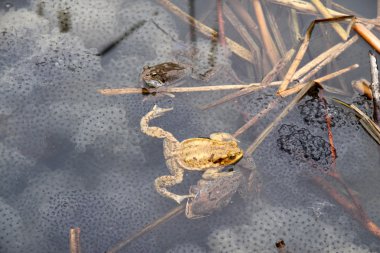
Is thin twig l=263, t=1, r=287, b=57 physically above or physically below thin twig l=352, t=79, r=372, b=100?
above

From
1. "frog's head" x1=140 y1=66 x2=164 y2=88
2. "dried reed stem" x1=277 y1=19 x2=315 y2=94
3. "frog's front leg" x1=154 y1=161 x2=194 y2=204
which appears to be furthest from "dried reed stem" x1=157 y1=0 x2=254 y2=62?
"frog's front leg" x1=154 y1=161 x2=194 y2=204

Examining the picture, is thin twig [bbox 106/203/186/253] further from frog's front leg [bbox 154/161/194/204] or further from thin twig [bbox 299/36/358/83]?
thin twig [bbox 299/36/358/83]

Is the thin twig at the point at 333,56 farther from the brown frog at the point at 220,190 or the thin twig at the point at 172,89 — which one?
the brown frog at the point at 220,190

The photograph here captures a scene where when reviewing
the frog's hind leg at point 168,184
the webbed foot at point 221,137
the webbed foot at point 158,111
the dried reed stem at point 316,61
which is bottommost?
the frog's hind leg at point 168,184

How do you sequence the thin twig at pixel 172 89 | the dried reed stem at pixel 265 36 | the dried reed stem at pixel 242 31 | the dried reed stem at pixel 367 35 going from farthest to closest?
the dried reed stem at pixel 242 31 < the dried reed stem at pixel 265 36 < the dried reed stem at pixel 367 35 < the thin twig at pixel 172 89

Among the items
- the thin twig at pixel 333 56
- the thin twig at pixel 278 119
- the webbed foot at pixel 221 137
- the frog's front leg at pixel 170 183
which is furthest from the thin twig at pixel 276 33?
the frog's front leg at pixel 170 183

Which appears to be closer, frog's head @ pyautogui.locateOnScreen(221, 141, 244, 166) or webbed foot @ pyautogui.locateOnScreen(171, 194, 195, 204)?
webbed foot @ pyautogui.locateOnScreen(171, 194, 195, 204)

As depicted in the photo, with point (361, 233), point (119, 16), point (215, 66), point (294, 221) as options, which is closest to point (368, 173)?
point (361, 233)

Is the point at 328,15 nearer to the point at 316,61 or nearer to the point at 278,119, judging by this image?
the point at 316,61
